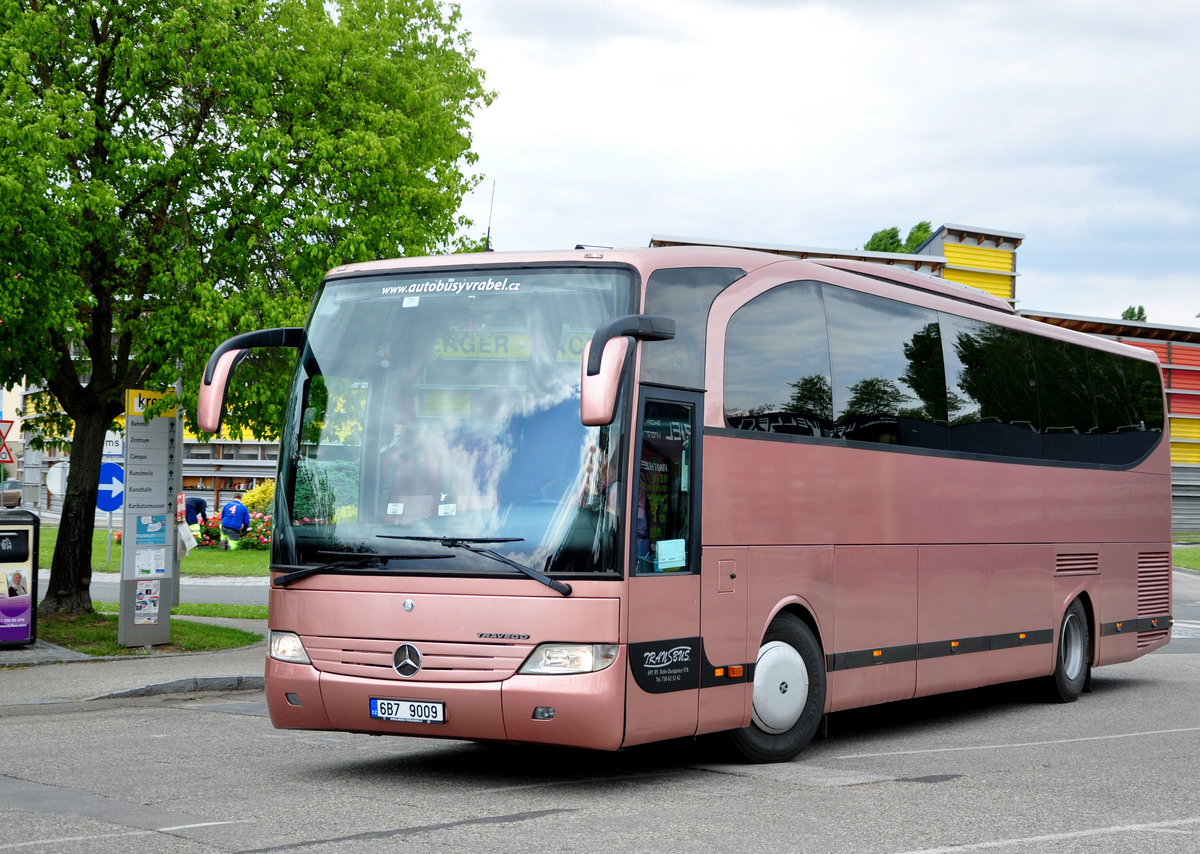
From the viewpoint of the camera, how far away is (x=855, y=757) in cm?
1032

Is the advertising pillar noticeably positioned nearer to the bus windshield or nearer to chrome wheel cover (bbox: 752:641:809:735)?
the bus windshield

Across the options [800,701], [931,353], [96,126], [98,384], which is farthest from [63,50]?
[800,701]

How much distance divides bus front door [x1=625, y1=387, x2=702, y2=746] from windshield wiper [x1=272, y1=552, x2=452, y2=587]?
3.82 feet

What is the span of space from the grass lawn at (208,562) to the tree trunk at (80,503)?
34.7 feet

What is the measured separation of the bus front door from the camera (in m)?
8.45

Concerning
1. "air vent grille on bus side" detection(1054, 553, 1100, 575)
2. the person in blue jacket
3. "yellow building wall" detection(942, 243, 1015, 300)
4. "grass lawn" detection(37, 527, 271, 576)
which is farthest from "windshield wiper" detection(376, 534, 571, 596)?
the person in blue jacket

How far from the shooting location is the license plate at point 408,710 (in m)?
8.38

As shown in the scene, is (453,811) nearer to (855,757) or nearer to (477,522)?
(477,522)

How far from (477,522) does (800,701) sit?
2859 millimetres

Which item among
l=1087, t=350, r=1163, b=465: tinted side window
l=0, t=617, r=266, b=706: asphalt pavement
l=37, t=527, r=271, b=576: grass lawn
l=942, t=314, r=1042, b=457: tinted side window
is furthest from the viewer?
l=37, t=527, r=271, b=576: grass lawn

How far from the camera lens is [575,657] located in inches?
325

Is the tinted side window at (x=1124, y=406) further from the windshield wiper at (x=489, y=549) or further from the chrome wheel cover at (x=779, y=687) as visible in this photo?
the windshield wiper at (x=489, y=549)

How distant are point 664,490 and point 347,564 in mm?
1928

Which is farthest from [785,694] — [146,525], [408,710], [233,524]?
[233,524]
